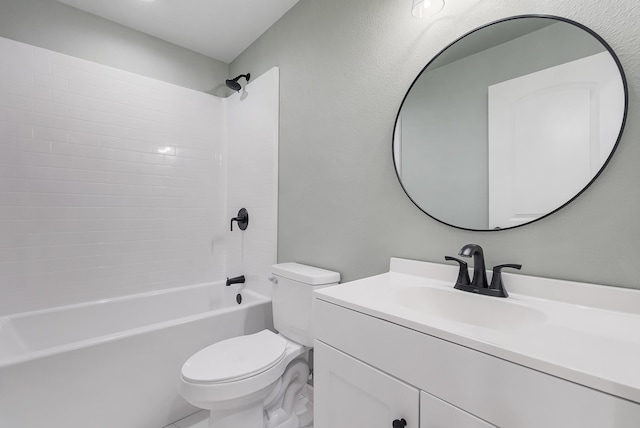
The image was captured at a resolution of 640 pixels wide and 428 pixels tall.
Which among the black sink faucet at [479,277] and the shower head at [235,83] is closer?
the black sink faucet at [479,277]

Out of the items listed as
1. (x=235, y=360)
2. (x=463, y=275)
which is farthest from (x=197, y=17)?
(x=463, y=275)

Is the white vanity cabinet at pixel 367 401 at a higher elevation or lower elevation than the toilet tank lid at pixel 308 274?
lower

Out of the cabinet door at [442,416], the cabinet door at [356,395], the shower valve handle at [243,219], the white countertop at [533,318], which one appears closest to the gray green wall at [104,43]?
the shower valve handle at [243,219]

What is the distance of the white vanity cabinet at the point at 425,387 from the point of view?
1.56ft

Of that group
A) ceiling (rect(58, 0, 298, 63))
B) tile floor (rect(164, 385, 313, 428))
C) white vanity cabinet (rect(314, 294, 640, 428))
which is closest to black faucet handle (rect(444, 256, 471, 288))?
white vanity cabinet (rect(314, 294, 640, 428))

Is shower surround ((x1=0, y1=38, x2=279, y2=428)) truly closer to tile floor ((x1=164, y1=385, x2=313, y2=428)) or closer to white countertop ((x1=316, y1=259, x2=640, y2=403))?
tile floor ((x1=164, y1=385, x2=313, y2=428))

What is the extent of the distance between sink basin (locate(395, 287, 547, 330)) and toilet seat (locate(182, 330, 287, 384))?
729 mm

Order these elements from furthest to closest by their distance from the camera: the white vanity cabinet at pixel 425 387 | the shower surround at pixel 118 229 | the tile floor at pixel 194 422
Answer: the tile floor at pixel 194 422
the shower surround at pixel 118 229
the white vanity cabinet at pixel 425 387

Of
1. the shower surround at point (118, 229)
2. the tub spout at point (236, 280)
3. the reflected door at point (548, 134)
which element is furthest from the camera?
the tub spout at point (236, 280)

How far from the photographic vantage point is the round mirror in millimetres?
828

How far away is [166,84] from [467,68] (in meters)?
2.34

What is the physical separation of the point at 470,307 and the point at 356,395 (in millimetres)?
486

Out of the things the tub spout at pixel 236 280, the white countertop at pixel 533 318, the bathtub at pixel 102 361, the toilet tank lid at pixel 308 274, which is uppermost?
the white countertop at pixel 533 318

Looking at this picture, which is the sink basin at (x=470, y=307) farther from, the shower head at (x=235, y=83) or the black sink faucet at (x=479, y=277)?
the shower head at (x=235, y=83)
